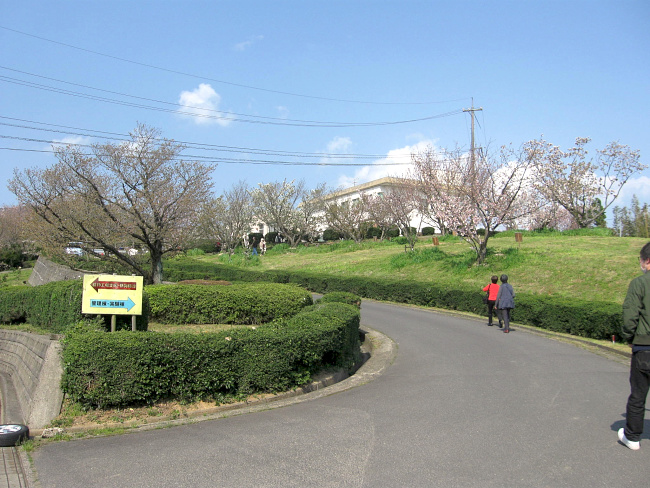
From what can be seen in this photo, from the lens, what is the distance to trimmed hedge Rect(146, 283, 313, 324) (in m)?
12.4

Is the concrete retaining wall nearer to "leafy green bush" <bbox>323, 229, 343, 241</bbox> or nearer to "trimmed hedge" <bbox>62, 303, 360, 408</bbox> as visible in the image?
"trimmed hedge" <bbox>62, 303, 360, 408</bbox>

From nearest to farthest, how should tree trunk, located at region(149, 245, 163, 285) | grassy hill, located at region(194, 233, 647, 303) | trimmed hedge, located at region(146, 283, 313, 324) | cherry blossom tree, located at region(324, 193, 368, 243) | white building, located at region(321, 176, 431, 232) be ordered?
1. trimmed hedge, located at region(146, 283, 313, 324)
2. tree trunk, located at region(149, 245, 163, 285)
3. grassy hill, located at region(194, 233, 647, 303)
4. cherry blossom tree, located at region(324, 193, 368, 243)
5. white building, located at region(321, 176, 431, 232)

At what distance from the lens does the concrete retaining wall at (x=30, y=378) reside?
261 inches

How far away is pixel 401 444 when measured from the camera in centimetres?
529

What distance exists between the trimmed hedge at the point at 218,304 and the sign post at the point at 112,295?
4393 mm

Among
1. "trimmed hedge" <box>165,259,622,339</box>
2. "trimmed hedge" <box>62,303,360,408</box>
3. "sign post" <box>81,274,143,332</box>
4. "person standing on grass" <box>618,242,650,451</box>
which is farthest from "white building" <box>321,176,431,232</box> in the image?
"person standing on grass" <box>618,242,650,451</box>

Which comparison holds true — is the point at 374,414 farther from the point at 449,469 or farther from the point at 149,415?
the point at 149,415

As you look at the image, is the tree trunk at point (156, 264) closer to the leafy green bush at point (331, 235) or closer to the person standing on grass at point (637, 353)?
the person standing on grass at point (637, 353)

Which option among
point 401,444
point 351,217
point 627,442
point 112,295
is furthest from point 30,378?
point 351,217

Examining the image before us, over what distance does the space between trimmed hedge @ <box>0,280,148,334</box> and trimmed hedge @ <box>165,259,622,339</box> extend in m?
10.5

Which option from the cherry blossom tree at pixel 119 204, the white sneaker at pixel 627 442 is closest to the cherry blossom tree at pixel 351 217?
the cherry blossom tree at pixel 119 204

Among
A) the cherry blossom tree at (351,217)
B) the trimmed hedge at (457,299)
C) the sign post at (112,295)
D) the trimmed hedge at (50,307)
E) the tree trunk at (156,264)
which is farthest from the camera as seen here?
the cherry blossom tree at (351,217)

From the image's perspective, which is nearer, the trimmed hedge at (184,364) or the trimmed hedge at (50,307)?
the trimmed hedge at (184,364)

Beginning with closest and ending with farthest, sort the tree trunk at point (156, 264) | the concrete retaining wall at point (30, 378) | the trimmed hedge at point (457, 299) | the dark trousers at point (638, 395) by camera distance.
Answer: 1. the dark trousers at point (638, 395)
2. the concrete retaining wall at point (30, 378)
3. the trimmed hedge at point (457, 299)
4. the tree trunk at point (156, 264)
